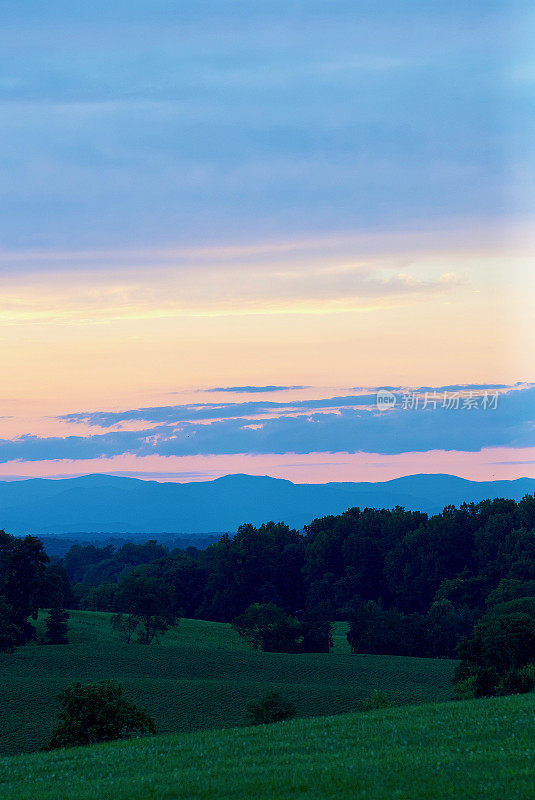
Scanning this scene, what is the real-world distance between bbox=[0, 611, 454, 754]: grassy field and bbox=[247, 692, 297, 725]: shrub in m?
10.1

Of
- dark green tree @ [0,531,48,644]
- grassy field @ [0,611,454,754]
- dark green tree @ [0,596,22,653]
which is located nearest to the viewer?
grassy field @ [0,611,454,754]

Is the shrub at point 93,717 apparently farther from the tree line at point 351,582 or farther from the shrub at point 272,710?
the tree line at point 351,582

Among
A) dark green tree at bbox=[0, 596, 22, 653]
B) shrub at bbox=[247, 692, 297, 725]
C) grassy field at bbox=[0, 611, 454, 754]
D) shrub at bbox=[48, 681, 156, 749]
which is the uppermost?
shrub at bbox=[48, 681, 156, 749]

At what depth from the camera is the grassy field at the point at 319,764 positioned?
709 inches

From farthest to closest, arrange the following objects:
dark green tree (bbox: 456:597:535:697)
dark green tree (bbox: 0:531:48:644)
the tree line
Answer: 1. the tree line
2. dark green tree (bbox: 0:531:48:644)
3. dark green tree (bbox: 456:597:535:697)

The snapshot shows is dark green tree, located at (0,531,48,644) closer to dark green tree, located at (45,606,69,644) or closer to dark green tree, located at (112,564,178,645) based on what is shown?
dark green tree, located at (45,606,69,644)

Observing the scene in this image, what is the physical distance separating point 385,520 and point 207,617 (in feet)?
153

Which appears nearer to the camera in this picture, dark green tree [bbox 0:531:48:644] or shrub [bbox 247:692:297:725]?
shrub [bbox 247:692:297:725]

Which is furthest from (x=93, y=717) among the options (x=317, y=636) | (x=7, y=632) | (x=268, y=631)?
(x=317, y=636)

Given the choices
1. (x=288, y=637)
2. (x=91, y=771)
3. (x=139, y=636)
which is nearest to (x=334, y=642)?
(x=288, y=637)

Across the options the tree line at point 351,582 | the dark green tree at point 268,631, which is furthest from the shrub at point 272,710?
the dark green tree at point 268,631

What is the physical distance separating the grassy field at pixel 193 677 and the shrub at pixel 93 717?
25383 millimetres

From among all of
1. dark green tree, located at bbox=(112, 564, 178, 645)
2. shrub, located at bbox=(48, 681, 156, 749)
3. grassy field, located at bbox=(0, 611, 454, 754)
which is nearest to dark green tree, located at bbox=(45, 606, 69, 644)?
grassy field, located at bbox=(0, 611, 454, 754)

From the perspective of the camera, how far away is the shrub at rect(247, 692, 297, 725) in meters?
62.4
